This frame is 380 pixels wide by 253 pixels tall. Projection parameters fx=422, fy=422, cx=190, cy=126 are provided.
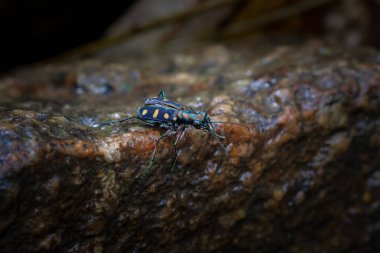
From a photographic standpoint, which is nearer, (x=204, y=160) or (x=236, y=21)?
(x=204, y=160)

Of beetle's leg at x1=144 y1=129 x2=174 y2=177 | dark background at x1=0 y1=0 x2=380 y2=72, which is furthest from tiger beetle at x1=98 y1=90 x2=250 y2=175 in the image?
dark background at x1=0 y1=0 x2=380 y2=72

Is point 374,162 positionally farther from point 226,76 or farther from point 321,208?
Result: point 226,76

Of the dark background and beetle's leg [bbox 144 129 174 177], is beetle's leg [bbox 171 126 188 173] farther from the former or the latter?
the dark background

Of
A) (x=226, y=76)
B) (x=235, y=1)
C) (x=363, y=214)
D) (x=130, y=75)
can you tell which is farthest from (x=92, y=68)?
(x=363, y=214)

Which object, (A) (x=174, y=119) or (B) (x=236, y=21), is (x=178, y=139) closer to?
(A) (x=174, y=119)

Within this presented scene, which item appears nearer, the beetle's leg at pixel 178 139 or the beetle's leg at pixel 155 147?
the beetle's leg at pixel 155 147

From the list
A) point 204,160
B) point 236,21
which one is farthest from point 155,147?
point 236,21

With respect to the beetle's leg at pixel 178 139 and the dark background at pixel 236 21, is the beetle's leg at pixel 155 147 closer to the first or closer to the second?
the beetle's leg at pixel 178 139

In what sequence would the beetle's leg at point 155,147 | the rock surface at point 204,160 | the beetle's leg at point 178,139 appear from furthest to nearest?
the beetle's leg at point 178,139, the beetle's leg at point 155,147, the rock surface at point 204,160

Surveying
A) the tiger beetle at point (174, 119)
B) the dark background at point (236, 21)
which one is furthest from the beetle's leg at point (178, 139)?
the dark background at point (236, 21)

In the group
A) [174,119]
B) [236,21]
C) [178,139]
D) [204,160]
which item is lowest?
[204,160]

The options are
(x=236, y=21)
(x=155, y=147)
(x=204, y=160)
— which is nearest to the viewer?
(x=155, y=147)
